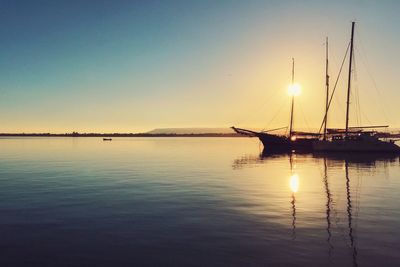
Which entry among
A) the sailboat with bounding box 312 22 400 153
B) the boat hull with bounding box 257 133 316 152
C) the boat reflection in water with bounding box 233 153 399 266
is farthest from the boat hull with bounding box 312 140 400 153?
the boat reflection in water with bounding box 233 153 399 266

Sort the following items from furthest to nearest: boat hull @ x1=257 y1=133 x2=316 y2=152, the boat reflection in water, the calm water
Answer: boat hull @ x1=257 y1=133 x2=316 y2=152, the boat reflection in water, the calm water

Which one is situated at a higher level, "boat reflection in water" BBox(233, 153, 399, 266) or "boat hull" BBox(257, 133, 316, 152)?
"boat hull" BBox(257, 133, 316, 152)

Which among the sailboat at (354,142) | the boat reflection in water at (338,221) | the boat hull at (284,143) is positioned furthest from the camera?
the boat hull at (284,143)

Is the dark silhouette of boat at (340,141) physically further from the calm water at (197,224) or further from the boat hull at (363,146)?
the calm water at (197,224)

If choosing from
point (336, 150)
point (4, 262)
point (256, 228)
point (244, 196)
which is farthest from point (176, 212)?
point (336, 150)

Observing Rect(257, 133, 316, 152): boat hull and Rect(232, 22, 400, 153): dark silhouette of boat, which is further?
Rect(257, 133, 316, 152): boat hull

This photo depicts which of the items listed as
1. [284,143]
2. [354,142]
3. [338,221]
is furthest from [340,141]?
[338,221]

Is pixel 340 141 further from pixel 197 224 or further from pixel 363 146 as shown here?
pixel 197 224

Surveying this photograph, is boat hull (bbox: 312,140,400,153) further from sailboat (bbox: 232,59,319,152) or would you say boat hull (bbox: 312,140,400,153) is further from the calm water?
the calm water

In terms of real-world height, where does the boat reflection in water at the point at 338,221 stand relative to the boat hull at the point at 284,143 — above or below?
below

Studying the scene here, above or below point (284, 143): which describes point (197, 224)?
below

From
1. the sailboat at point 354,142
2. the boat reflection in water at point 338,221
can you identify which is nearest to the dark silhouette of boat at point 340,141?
the sailboat at point 354,142

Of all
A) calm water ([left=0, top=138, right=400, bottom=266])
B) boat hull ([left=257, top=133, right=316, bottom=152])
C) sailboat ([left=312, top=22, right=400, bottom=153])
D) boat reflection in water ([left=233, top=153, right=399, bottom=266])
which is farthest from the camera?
boat hull ([left=257, top=133, right=316, bottom=152])

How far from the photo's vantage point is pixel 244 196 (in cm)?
2462
